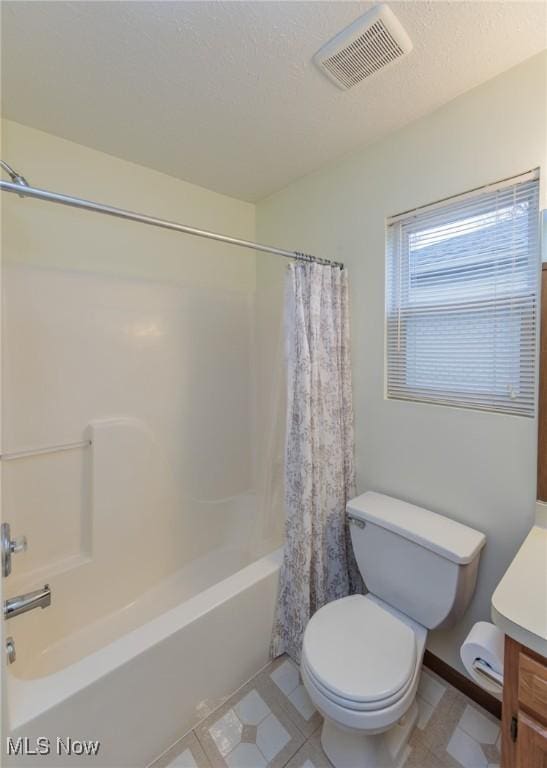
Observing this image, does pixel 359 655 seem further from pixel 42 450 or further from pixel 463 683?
pixel 42 450

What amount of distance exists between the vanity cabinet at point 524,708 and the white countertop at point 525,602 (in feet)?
0.16

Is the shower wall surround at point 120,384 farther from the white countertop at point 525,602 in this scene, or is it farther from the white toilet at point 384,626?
the white countertop at point 525,602

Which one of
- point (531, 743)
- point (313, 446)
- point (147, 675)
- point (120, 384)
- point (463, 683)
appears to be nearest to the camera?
point (531, 743)

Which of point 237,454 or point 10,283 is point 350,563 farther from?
point 10,283

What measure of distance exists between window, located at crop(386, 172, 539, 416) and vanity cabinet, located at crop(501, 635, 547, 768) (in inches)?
30.3

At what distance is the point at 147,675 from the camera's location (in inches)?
43.9

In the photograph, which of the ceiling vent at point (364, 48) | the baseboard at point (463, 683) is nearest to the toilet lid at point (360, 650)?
the baseboard at point (463, 683)

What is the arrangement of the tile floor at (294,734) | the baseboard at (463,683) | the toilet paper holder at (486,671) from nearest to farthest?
the toilet paper holder at (486,671)
the tile floor at (294,734)
the baseboard at (463,683)

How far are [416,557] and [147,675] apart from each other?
1.03 meters

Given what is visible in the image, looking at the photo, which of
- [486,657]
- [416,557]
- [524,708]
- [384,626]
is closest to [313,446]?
[416,557]

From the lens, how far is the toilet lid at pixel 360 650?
103cm

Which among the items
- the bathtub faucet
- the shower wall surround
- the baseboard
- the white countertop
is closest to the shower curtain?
the shower wall surround

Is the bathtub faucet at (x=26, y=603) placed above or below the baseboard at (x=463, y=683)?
above

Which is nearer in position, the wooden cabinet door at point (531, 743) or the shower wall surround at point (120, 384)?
the wooden cabinet door at point (531, 743)
